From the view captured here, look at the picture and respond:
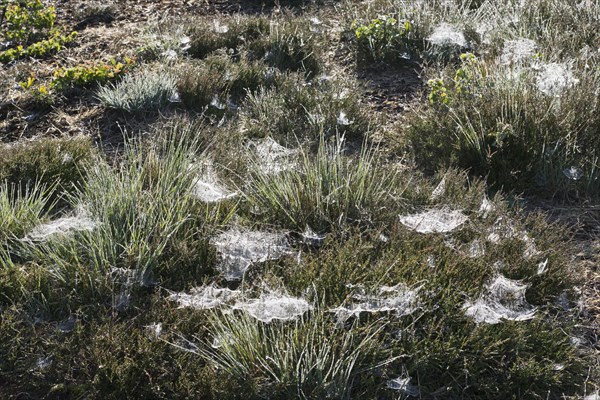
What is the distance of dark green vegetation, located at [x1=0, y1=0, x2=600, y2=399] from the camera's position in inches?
125

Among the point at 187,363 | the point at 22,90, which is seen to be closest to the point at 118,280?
the point at 187,363

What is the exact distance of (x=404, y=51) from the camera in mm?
6195

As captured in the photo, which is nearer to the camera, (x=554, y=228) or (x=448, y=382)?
(x=448, y=382)

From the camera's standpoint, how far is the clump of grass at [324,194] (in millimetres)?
4015

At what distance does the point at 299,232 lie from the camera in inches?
158

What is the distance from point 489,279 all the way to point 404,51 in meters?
3.11

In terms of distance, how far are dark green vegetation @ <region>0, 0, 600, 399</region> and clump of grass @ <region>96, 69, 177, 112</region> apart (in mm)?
17

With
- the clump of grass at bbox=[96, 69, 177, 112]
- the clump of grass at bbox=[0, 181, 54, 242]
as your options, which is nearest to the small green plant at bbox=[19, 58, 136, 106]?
the clump of grass at bbox=[96, 69, 177, 112]

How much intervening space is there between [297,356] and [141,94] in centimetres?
295

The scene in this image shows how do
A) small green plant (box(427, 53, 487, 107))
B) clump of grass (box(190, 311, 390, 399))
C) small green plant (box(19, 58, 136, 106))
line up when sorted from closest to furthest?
clump of grass (box(190, 311, 390, 399)) < small green plant (box(427, 53, 487, 107)) < small green plant (box(19, 58, 136, 106))

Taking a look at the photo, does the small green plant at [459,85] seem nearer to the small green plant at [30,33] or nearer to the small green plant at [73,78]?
the small green plant at [73,78]

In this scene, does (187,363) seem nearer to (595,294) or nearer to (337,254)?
(337,254)

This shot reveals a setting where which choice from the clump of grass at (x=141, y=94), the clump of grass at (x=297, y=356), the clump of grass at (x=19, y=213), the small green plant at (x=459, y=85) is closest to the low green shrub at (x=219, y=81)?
the clump of grass at (x=141, y=94)

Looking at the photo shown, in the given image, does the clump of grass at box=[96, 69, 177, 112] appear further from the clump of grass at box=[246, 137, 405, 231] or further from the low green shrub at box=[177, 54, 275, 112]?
the clump of grass at box=[246, 137, 405, 231]
